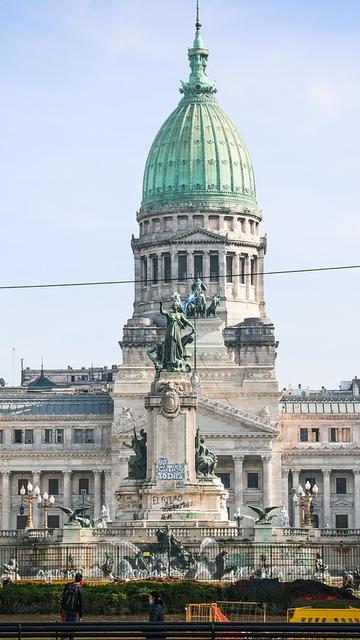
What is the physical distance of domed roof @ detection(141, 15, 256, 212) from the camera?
609ft

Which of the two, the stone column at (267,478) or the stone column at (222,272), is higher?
the stone column at (222,272)

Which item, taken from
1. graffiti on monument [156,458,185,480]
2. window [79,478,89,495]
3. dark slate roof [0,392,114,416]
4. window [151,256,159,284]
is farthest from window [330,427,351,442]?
graffiti on monument [156,458,185,480]

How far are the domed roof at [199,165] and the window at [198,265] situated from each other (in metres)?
5.62

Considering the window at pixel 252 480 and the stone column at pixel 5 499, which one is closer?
the window at pixel 252 480

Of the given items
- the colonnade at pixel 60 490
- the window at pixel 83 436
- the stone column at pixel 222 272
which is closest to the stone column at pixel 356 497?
the colonnade at pixel 60 490

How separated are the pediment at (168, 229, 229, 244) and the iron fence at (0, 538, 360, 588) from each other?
9661 centimetres

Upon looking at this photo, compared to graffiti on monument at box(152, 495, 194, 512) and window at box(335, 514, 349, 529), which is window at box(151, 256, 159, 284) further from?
graffiti on monument at box(152, 495, 194, 512)

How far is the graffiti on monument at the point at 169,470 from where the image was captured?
93.4 m

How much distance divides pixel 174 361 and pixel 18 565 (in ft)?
53.0

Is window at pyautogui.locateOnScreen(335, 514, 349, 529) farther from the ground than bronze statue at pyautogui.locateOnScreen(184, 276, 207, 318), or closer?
closer

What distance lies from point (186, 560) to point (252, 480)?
249ft

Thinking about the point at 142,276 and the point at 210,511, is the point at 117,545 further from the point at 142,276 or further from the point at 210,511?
the point at 142,276

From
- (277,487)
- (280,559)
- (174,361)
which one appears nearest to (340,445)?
(277,487)

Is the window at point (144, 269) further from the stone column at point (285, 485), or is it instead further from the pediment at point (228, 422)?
the stone column at point (285, 485)
